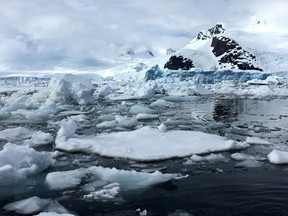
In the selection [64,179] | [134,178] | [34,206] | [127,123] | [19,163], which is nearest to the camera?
[34,206]

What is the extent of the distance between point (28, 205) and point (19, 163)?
1788 mm

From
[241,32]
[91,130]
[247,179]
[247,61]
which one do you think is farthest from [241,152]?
[241,32]

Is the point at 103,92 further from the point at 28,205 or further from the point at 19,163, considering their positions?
the point at 28,205

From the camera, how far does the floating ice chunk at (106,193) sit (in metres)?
6.15

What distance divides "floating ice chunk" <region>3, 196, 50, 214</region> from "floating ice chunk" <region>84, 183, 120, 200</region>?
703 mm

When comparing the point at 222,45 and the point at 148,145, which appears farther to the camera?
the point at 222,45

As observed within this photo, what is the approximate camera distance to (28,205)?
5812 millimetres

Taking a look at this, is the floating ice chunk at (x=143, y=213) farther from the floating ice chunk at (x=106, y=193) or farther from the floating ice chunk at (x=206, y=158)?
the floating ice chunk at (x=206, y=158)

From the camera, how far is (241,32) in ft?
330

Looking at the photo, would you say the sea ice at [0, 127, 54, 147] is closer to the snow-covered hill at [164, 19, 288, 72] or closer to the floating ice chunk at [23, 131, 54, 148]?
the floating ice chunk at [23, 131, 54, 148]

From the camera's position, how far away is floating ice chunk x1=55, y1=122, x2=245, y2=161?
8855 mm

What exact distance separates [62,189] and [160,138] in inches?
160

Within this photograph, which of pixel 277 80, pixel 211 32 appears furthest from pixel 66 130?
pixel 211 32

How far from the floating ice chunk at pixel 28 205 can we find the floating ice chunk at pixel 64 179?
73 centimetres
